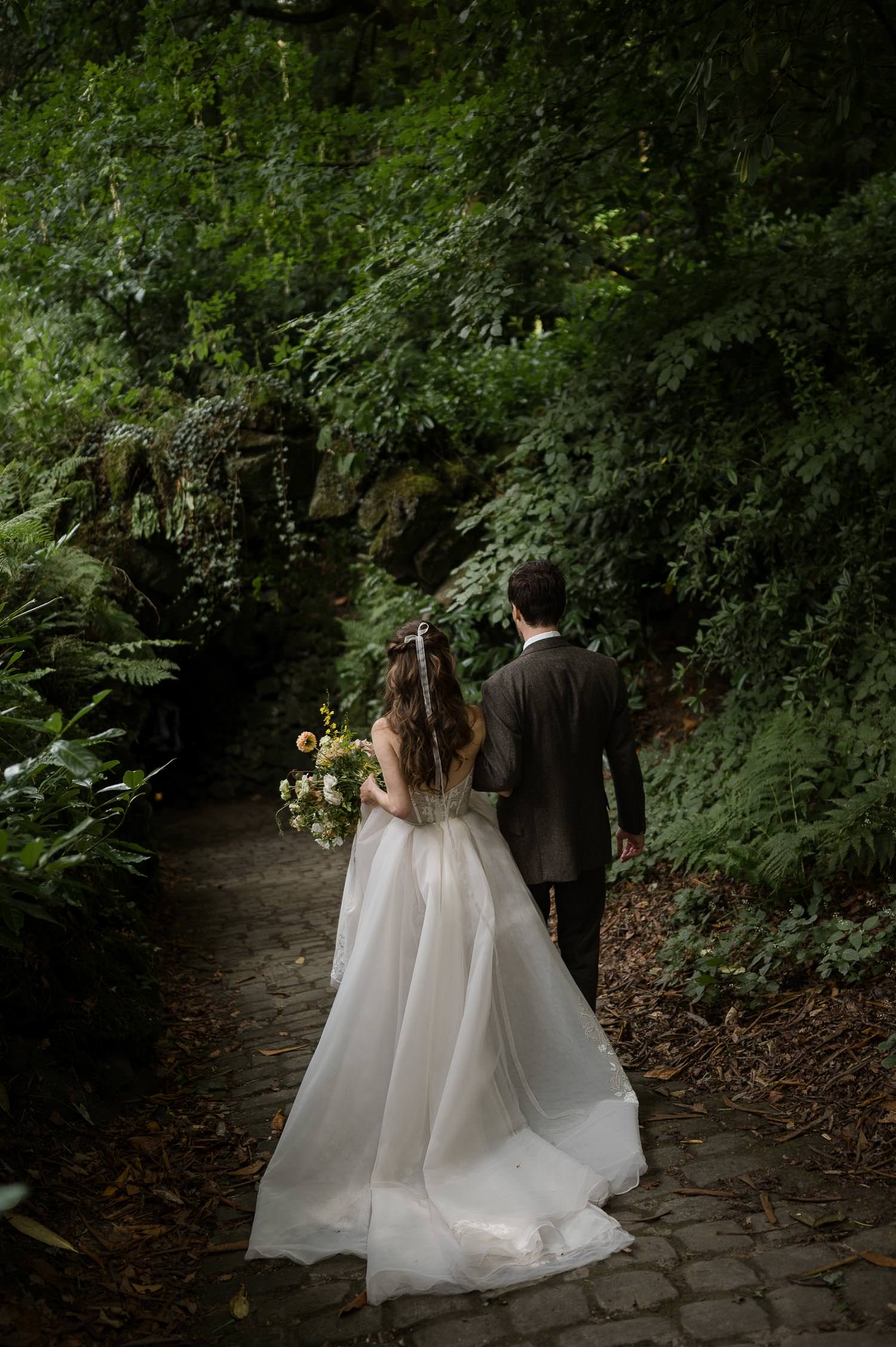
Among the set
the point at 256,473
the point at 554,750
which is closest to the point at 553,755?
the point at 554,750

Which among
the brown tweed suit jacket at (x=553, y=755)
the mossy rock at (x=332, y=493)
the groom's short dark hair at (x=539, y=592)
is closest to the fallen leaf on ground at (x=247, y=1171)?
the brown tweed suit jacket at (x=553, y=755)

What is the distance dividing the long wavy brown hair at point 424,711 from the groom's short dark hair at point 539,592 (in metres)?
0.44

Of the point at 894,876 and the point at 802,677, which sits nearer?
the point at 894,876

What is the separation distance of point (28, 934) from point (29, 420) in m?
6.48

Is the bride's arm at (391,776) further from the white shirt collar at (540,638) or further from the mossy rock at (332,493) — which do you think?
the mossy rock at (332,493)

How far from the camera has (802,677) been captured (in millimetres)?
6094

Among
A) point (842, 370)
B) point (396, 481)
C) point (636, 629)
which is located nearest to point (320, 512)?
point (396, 481)

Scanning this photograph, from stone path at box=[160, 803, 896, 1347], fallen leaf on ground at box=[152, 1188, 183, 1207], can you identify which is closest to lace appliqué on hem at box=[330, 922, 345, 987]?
stone path at box=[160, 803, 896, 1347]

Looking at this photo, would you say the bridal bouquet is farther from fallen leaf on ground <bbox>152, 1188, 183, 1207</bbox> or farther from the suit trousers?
fallen leaf on ground <bbox>152, 1188, 183, 1207</bbox>

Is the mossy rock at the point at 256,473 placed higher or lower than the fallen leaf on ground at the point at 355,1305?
higher

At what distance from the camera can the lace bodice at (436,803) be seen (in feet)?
12.5

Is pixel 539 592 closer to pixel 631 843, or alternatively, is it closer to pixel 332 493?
pixel 631 843

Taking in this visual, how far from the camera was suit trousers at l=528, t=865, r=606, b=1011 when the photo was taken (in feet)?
13.5

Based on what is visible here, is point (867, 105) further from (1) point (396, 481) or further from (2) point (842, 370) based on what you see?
(1) point (396, 481)
